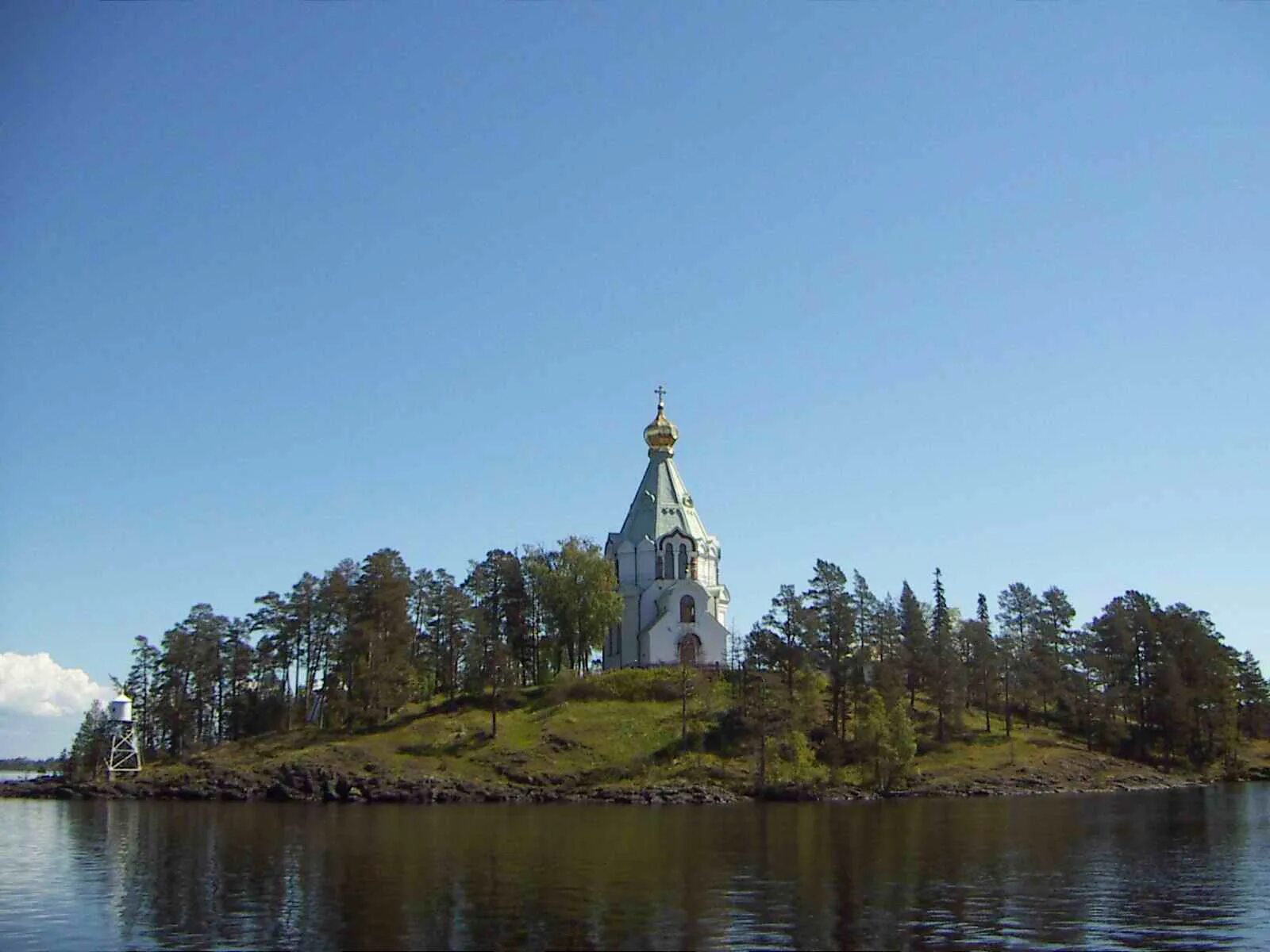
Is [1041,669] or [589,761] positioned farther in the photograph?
[1041,669]

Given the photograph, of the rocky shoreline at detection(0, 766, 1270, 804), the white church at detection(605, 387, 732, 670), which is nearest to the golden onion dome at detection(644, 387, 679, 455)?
the white church at detection(605, 387, 732, 670)

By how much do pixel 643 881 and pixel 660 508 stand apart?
74.2 metres

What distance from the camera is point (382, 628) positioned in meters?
91.2

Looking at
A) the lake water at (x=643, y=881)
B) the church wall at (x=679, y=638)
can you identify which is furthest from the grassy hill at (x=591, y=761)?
the lake water at (x=643, y=881)

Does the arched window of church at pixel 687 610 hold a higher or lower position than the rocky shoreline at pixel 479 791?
higher

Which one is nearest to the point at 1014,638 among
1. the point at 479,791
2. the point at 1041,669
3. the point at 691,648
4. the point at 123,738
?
the point at 1041,669

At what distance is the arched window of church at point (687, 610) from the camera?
102 meters

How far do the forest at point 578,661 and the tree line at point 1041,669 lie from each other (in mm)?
177

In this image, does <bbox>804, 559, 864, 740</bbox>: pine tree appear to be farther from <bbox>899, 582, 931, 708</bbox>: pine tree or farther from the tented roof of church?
the tented roof of church

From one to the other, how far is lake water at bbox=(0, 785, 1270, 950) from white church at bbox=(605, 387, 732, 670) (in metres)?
42.6

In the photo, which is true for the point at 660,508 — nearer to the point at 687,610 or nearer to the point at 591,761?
the point at 687,610

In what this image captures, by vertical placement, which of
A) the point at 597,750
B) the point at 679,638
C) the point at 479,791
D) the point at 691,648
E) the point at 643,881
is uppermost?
the point at 679,638

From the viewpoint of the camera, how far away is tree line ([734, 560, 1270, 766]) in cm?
8694

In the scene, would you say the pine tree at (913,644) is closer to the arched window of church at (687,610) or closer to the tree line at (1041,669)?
the tree line at (1041,669)
